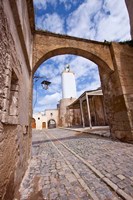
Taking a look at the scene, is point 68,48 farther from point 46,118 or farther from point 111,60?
point 46,118

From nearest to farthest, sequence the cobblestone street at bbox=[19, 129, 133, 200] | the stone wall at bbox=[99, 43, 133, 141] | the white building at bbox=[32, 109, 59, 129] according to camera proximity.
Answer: the cobblestone street at bbox=[19, 129, 133, 200]
the stone wall at bbox=[99, 43, 133, 141]
the white building at bbox=[32, 109, 59, 129]

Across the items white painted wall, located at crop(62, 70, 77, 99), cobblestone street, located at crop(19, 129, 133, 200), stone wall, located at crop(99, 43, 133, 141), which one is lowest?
cobblestone street, located at crop(19, 129, 133, 200)

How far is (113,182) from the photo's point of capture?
6.85 ft

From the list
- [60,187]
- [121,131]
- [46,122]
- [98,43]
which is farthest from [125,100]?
[46,122]

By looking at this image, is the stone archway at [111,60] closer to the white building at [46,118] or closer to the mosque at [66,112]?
the mosque at [66,112]

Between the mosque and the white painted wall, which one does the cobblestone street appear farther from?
the white painted wall

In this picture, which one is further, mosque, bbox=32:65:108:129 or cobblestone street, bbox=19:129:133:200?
mosque, bbox=32:65:108:129

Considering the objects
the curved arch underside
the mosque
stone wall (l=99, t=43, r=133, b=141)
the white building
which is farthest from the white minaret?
the curved arch underside

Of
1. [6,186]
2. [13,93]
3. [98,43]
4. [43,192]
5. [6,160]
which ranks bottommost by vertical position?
[43,192]

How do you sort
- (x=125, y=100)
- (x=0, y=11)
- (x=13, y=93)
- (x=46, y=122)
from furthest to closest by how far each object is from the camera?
(x=46, y=122), (x=125, y=100), (x=13, y=93), (x=0, y=11)

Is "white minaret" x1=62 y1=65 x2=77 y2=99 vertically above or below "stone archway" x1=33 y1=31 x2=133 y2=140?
above

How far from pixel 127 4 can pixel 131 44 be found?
236cm

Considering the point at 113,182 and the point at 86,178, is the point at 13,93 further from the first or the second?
the point at 113,182

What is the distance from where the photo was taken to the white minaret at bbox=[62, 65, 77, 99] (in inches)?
1134
